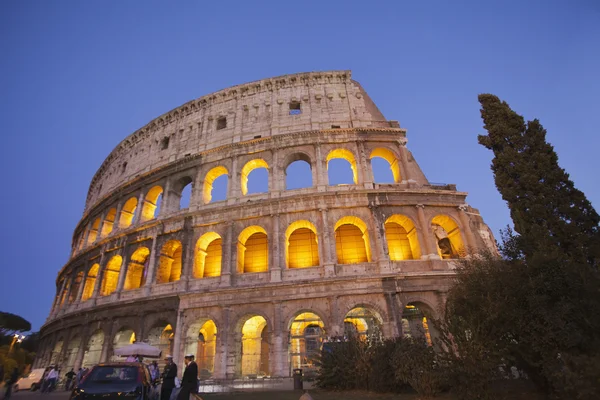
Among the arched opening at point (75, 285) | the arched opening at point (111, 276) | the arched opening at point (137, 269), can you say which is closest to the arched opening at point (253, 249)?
the arched opening at point (137, 269)

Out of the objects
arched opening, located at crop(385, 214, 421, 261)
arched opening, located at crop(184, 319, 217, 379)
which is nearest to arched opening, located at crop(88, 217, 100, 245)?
arched opening, located at crop(184, 319, 217, 379)

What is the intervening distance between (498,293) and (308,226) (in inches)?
453

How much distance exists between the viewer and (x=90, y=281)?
921 inches

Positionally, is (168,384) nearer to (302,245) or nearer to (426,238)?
(302,245)

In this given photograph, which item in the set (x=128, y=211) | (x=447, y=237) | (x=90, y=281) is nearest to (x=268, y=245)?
(x=447, y=237)

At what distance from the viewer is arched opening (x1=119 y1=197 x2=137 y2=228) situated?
24.0m

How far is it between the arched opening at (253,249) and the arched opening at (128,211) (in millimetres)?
10765

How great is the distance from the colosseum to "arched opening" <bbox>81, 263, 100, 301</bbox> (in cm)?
15

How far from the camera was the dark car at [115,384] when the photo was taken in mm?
6488

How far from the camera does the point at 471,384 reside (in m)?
7.20

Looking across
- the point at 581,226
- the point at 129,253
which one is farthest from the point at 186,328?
the point at 581,226

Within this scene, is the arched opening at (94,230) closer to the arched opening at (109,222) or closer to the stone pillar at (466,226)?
the arched opening at (109,222)

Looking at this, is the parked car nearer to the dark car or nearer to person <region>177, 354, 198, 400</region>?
the dark car

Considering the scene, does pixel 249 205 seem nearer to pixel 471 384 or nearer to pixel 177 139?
pixel 177 139
